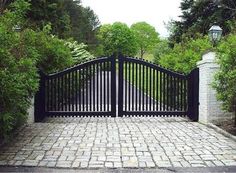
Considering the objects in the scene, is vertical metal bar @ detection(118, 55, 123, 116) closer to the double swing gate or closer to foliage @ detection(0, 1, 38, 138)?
the double swing gate

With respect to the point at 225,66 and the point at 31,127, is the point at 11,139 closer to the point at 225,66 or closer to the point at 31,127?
the point at 31,127

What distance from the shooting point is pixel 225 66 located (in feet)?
32.1

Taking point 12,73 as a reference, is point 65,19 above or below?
above

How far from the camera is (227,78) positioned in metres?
9.59

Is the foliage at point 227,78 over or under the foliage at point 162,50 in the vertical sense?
under

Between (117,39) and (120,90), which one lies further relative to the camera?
(117,39)

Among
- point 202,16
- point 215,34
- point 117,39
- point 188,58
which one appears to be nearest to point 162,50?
point 202,16

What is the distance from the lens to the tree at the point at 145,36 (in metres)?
89.7

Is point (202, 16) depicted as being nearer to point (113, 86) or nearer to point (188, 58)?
point (188, 58)

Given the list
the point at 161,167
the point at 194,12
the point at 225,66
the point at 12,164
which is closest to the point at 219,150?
the point at 161,167

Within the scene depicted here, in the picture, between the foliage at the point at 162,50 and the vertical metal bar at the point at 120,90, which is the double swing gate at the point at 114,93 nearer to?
the vertical metal bar at the point at 120,90

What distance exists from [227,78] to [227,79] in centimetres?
5

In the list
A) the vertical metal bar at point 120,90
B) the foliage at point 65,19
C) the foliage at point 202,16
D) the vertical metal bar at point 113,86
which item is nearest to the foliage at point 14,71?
the vertical metal bar at point 113,86

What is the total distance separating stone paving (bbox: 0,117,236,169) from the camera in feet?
22.4
